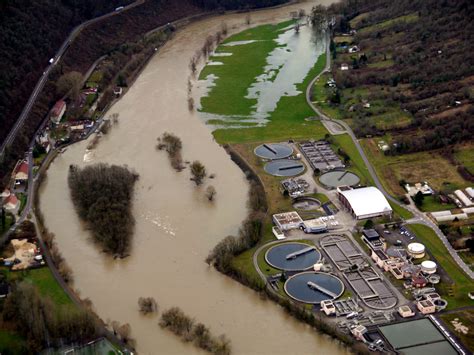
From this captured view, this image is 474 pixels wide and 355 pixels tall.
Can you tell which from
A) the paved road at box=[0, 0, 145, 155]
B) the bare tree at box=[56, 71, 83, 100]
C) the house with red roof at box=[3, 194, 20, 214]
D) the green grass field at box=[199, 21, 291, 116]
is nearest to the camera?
the house with red roof at box=[3, 194, 20, 214]

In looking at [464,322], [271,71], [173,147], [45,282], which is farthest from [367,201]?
[271,71]

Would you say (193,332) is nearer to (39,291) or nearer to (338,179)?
(39,291)

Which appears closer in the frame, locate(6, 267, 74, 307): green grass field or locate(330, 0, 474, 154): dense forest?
locate(6, 267, 74, 307): green grass field

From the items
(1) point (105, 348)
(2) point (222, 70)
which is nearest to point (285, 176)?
(1) point (105, 348)

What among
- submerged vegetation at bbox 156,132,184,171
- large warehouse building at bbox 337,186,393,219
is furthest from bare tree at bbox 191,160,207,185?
large warehouse building at bbox 337,186,393,219

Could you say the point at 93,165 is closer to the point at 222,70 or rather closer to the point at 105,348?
the point at 105,348

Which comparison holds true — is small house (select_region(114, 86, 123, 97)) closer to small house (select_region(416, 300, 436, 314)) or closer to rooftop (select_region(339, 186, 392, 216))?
rooftop (select_region(339, 186, 392, 216))

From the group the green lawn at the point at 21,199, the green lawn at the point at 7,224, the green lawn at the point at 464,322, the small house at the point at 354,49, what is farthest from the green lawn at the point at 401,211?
the small house at the point at 354,49
